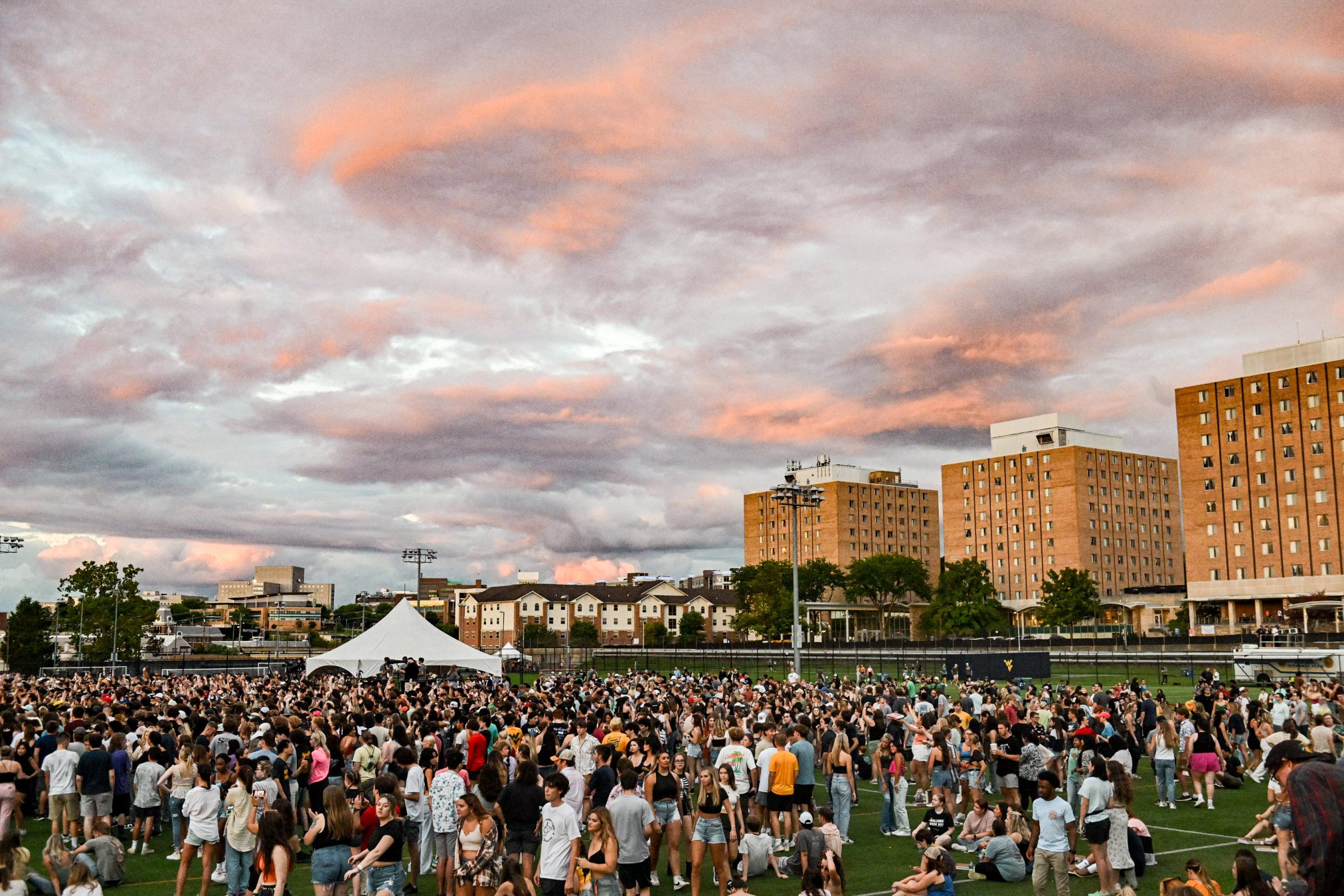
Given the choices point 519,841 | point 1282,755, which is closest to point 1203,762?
point 519,841

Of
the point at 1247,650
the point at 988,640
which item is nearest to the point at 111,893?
the point at 1247,650

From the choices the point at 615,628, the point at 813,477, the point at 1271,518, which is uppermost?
the point at 813,477

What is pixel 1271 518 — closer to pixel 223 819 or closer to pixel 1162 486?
pixel 1162 486

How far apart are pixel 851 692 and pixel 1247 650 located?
40023 millimetres

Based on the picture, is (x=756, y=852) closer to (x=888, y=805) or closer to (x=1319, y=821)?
(x=888, y=805)

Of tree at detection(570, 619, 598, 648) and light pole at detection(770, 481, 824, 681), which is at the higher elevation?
light pole at detection(770, 481, 824, 681)

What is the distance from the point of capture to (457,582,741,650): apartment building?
17188cm

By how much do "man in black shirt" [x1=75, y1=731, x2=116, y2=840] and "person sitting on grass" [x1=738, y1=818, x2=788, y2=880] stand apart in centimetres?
880

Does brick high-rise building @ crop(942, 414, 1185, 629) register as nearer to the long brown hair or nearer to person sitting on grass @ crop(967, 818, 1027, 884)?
person sitting on grass @ crop(967, 818, 1027, 884)

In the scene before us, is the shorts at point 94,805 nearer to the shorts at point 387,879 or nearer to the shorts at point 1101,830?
the shorts at point 387,879

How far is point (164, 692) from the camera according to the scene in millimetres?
30453

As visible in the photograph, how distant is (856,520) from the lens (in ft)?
616

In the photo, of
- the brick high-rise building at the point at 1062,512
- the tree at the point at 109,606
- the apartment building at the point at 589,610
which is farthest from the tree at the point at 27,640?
the brick high-rise building at the point at 1062,512

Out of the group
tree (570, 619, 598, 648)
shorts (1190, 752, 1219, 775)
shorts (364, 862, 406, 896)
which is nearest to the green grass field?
shorts (1190, 752, 1219, 775)
